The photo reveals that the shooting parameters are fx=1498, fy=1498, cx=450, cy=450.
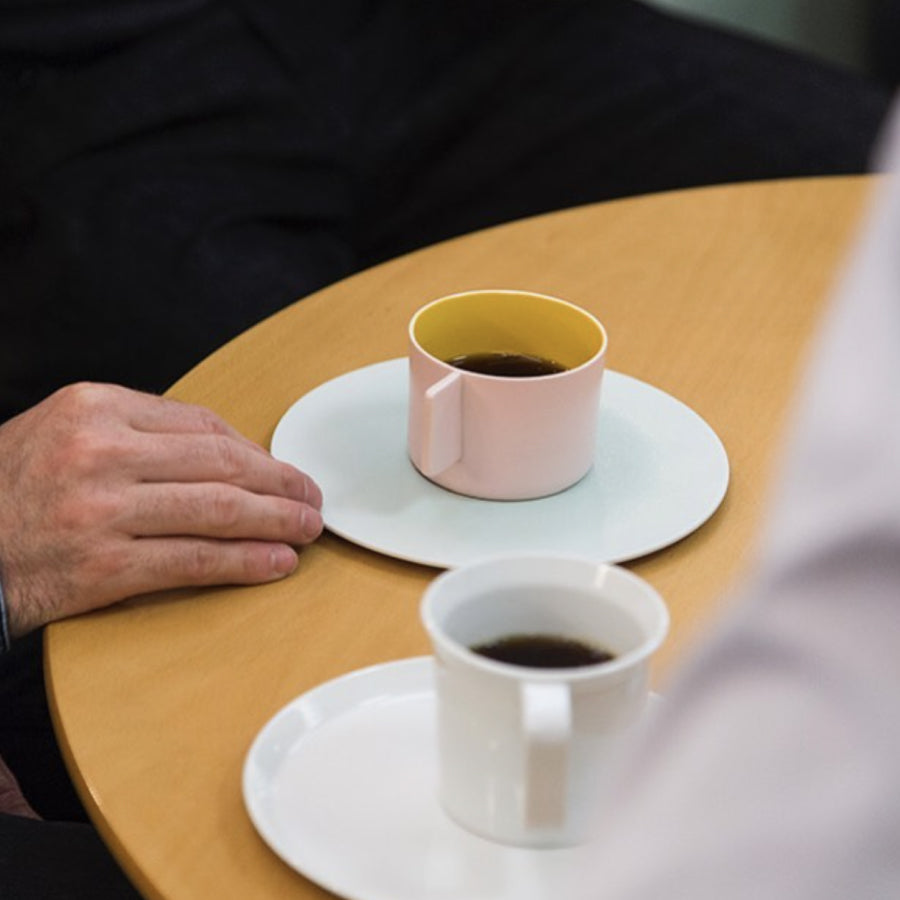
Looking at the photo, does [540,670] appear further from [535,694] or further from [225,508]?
[225,508]

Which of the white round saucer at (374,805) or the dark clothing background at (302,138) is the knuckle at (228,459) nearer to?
the white round saucer at (374,805)

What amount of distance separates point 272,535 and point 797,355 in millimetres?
388

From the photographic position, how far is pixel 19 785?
40.2 inches

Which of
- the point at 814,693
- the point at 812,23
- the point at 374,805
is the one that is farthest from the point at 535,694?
the point at 812,23

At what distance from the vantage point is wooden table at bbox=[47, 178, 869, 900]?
24.8 inches

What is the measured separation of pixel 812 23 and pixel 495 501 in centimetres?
213

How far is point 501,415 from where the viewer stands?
78cm

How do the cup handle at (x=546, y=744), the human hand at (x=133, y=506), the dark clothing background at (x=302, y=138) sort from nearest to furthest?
the cup handle at (x=546, y=744), the human hand at (x=133, y=506), the dark clothing background at (x=302, y=138)

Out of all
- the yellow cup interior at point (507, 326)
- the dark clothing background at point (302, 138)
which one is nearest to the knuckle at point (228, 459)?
the yellow cup interior at point (507, 326)

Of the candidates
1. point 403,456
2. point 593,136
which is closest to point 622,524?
point 403,456

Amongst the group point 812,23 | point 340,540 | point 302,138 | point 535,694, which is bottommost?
point 812,23

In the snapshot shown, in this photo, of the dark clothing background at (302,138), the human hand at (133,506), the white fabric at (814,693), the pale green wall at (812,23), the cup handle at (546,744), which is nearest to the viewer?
the white fabric at (814,693)

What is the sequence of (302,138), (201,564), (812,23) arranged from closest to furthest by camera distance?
(201,564) < (302,138) < (812,23)

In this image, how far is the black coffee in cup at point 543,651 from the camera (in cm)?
59
